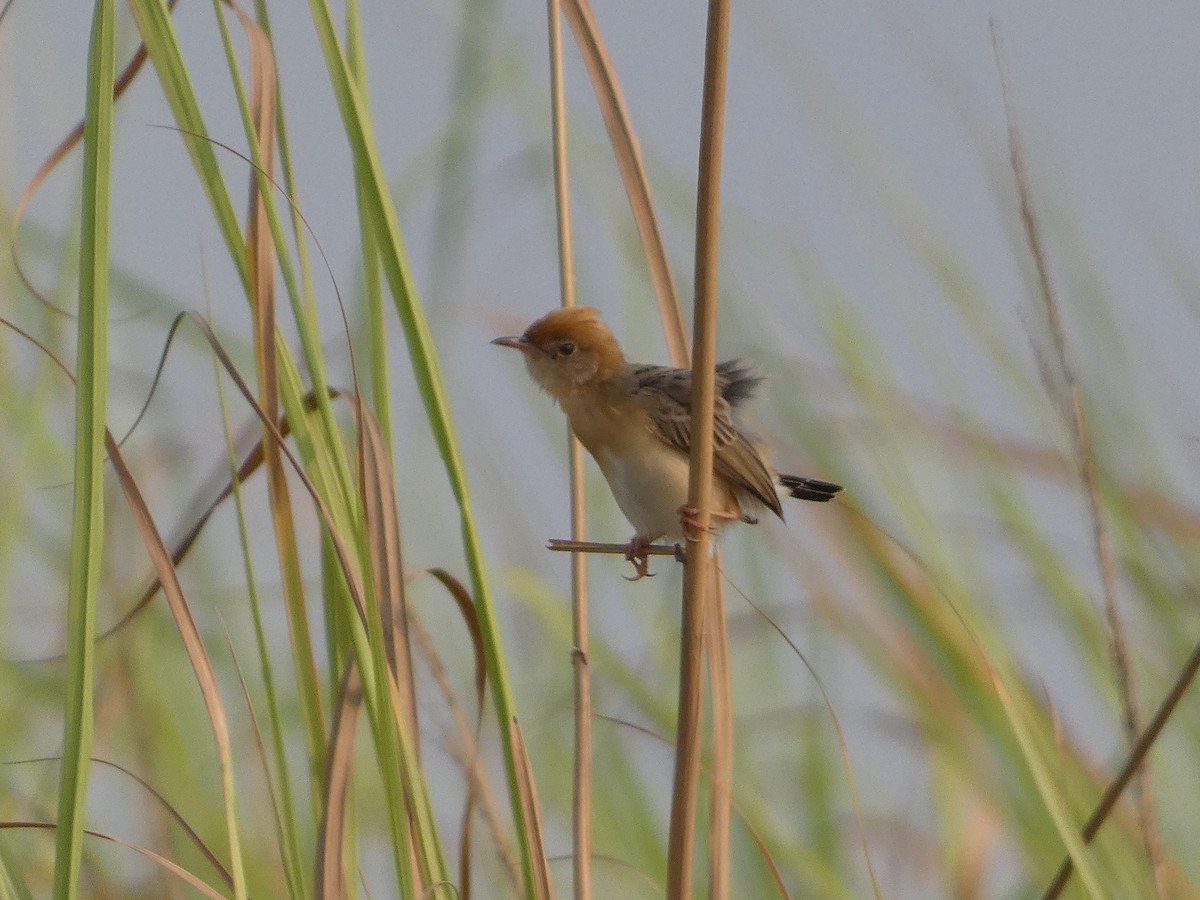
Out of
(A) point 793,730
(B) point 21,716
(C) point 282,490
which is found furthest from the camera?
(A) point 793,730

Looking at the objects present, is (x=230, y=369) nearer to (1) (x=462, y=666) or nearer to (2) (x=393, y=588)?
(2) (x=393, y=588)

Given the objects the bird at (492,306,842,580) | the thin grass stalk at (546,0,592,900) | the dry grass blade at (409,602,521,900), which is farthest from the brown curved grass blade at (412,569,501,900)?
the bird at (492,306,842,580)

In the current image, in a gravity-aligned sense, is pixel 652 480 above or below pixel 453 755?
above

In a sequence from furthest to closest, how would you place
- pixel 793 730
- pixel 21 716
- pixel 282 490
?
pixel 793 730 → pixel 21 716 → pixel 282 490

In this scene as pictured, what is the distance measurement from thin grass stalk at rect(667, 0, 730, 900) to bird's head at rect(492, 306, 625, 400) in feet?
4.51

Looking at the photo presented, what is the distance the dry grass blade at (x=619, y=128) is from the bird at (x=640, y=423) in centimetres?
79

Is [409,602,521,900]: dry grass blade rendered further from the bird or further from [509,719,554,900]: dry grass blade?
the bird

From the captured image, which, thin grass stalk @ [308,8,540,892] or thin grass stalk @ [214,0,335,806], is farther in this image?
thin grass stalk @ [214,0,335,806]

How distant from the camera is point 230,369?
5.40ft

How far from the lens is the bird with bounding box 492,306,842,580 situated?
2.87 metres

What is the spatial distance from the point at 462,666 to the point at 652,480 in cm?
78

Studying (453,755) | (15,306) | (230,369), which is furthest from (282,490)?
(15,306)

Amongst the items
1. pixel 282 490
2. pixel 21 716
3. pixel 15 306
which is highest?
pixel 15 306

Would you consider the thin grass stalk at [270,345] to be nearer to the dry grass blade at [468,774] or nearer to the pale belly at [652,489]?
the dry grass blade at [468,774]
